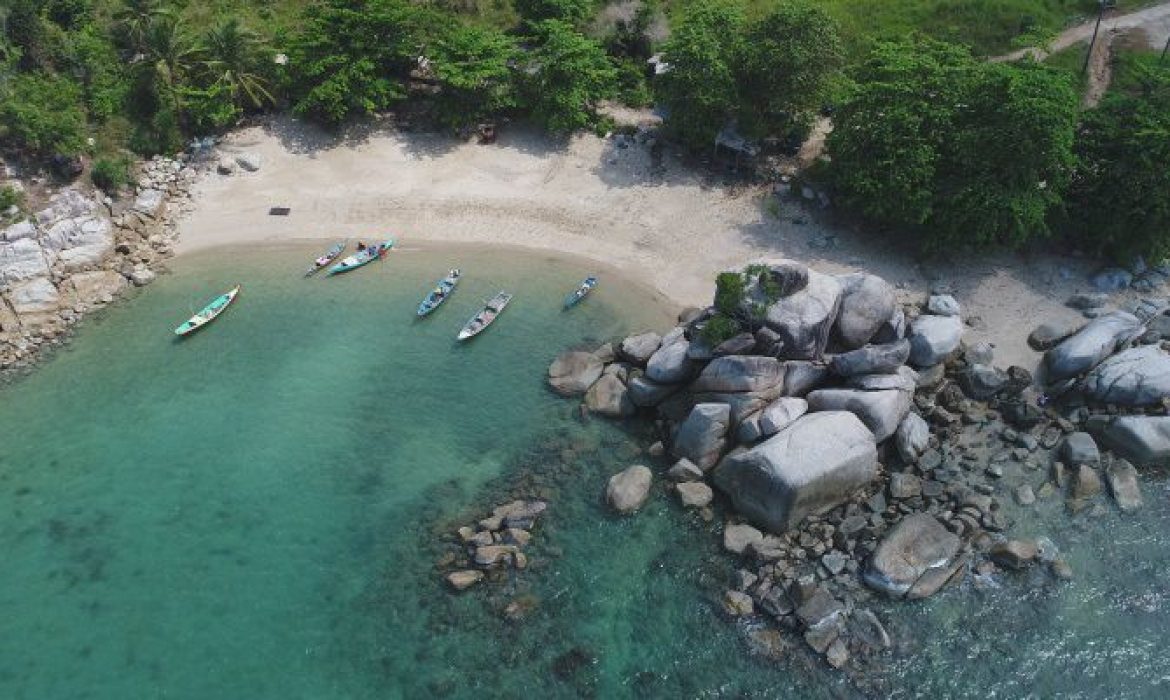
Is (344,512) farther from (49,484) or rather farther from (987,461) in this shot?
(987,461)

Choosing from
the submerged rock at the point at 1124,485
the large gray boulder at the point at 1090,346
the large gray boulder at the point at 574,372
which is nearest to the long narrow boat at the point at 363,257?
the large gray boulder at the point at 574,372

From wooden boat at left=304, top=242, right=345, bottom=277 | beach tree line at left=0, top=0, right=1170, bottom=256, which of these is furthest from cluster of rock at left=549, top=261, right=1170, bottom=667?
wooden boat at left=304, top=242, right=345, bottom=277

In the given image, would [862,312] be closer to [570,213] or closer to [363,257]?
[570,213]

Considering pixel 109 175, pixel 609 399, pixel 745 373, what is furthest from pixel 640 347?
pixel 109 175

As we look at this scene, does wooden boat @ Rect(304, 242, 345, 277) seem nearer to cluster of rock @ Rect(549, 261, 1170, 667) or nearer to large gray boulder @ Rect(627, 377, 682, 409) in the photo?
cluster of rock @ Rect(549, 261, 1170, 667)

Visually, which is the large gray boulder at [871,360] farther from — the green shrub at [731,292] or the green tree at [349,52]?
the green tree at [349,52]
